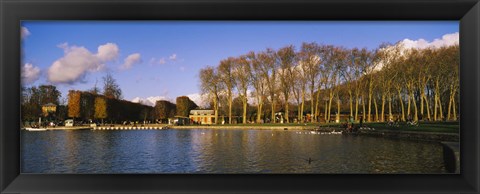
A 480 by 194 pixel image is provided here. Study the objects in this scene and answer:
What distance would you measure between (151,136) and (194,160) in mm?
4003

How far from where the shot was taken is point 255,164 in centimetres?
1015

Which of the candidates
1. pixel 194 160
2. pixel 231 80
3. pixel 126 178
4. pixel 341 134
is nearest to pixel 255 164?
pixel 194 160

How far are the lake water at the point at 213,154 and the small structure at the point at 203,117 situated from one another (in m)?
0.60

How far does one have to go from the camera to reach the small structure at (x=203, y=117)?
12.2m

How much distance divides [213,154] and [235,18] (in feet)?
25.0

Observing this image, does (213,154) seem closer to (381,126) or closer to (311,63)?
(311,63)

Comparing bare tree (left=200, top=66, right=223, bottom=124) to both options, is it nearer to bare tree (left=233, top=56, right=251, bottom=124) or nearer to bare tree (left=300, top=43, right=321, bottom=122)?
bare tree (left=233, top=56, right=251, bottom=124)

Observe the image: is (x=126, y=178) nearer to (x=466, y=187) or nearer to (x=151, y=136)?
(x=466, y=187)

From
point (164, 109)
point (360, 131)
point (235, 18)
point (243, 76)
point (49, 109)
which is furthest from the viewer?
point (360, 131)

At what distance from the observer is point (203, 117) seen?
13.0 m

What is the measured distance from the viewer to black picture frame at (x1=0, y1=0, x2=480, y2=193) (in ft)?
14.8

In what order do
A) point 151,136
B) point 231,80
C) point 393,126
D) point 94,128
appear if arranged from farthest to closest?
point 393,126, point 151,136, point 231,80, point 94,128

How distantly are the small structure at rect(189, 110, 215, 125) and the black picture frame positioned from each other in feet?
23.6

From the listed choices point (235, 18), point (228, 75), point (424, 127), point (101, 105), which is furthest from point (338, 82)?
point (235, 18)
